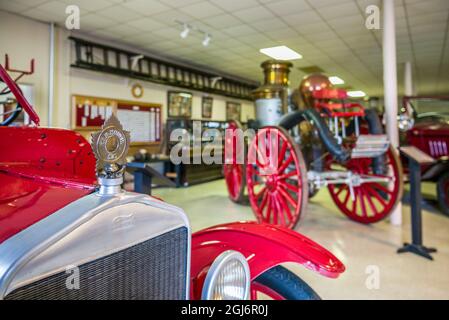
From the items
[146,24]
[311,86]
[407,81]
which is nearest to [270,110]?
[311,86]

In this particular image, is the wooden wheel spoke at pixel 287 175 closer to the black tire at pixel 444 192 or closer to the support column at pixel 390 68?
the support column at pixel 390 68

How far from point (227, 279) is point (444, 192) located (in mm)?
4645

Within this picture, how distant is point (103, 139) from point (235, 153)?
4.33 m

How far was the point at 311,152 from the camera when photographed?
4562mm

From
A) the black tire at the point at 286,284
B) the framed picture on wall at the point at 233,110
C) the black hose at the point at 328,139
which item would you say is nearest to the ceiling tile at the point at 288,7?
the black hose at the point at 328,139

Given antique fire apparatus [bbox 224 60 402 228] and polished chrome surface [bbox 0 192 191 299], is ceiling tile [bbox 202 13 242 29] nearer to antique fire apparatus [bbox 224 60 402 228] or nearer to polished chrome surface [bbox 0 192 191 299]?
antique fire apparatus [bbox 224 60 402 228]

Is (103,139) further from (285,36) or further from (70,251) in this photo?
(285,36)

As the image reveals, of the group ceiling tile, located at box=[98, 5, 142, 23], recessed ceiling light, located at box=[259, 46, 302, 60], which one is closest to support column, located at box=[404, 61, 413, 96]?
recessed ceiling light, located at box=[259, 46, 302, 60]

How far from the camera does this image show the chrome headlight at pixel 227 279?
1.02m

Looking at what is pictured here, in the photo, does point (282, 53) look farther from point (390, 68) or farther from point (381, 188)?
point (381, 188)

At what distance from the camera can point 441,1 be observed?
4.46 m

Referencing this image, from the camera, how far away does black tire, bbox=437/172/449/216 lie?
452 cm

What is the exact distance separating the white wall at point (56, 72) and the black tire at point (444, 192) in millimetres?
5673
